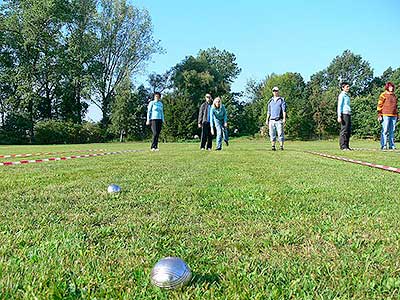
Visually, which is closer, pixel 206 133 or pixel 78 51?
pixel 206 133

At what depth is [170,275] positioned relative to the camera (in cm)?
156

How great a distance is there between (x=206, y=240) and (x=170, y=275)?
736 mm

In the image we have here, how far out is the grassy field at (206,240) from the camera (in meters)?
1.64

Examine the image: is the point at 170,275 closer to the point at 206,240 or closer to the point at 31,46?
the point at 206,240

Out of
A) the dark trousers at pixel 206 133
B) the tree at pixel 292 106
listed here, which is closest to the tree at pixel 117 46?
the tree at pixel 292 106

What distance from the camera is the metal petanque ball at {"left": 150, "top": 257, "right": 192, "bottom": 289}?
1.56m

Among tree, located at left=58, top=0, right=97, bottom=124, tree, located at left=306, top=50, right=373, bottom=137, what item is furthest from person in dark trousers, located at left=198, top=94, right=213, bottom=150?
tree, located at left=306, top=50, right=373, bottom=137

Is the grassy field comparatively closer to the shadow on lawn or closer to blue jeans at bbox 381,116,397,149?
the shadow on lawn

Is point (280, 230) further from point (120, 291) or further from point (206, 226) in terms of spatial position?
point (120, 291)

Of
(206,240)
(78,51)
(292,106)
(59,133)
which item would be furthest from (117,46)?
(206,240)

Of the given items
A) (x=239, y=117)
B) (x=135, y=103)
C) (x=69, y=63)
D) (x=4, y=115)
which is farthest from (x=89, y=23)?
(x=239, y=117)

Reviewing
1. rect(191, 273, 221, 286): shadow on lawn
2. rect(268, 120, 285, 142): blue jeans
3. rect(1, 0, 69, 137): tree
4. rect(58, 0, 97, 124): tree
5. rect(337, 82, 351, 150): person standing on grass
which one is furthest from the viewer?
rect(58, 0, 97, 124): tree

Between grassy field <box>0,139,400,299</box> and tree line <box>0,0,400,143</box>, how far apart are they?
113ft

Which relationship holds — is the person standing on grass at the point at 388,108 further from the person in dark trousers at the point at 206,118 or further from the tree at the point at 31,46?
the tree at the point at 31,46
